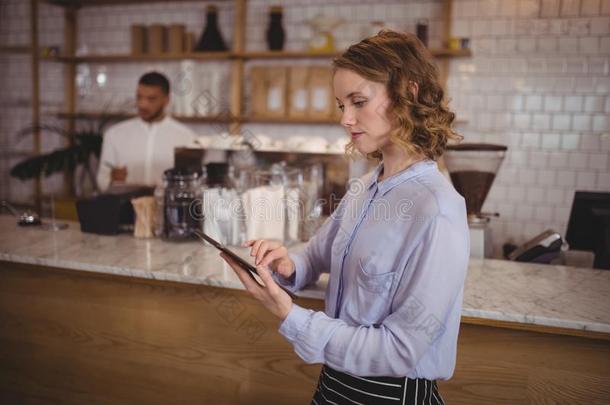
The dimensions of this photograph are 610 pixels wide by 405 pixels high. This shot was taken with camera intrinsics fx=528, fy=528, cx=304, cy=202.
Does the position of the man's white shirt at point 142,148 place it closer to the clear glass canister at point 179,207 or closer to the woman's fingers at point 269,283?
the clear glass canister at point 179,207

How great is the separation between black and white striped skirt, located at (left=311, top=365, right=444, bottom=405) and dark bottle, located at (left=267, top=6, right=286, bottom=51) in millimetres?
3298

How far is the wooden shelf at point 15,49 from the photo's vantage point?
482cm

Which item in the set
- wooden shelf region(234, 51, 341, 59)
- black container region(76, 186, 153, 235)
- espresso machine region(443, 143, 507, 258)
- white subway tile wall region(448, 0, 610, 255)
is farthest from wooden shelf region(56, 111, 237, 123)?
espresso machine region(443, 143, 507, 258)

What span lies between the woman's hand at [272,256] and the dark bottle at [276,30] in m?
2.96

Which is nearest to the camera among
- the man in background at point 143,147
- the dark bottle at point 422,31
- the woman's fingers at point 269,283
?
the woman's fingers at point 269,283

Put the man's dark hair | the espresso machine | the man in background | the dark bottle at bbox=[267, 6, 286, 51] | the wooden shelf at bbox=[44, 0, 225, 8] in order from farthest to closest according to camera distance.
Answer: the wooden shelf at bbox=[44, 0, 225, 8], the dark bottle at bbox=[267, 6, 286, 51], the man in background, the man's dark hair, the espresso machine

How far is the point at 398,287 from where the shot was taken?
1166 millimetres

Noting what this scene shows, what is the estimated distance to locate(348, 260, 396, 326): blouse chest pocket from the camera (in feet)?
3.90

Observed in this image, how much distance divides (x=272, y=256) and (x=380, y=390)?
0.47 meters

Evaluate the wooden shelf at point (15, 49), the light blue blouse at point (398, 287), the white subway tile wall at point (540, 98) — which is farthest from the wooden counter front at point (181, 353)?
the wooden shelf at point (15, 49)

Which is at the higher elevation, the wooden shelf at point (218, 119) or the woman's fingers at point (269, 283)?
the wooden shelf at point (218, 119)

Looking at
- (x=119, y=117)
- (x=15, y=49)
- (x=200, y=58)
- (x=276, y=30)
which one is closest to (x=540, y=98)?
(x=276, y=30)

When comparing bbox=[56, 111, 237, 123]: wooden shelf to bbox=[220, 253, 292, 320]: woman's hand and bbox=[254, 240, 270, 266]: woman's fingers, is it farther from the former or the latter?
bbox=[220, 253, 292, 320]: woman's hand

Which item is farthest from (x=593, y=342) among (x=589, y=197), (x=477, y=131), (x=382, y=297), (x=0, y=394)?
(x=477, y=131)
